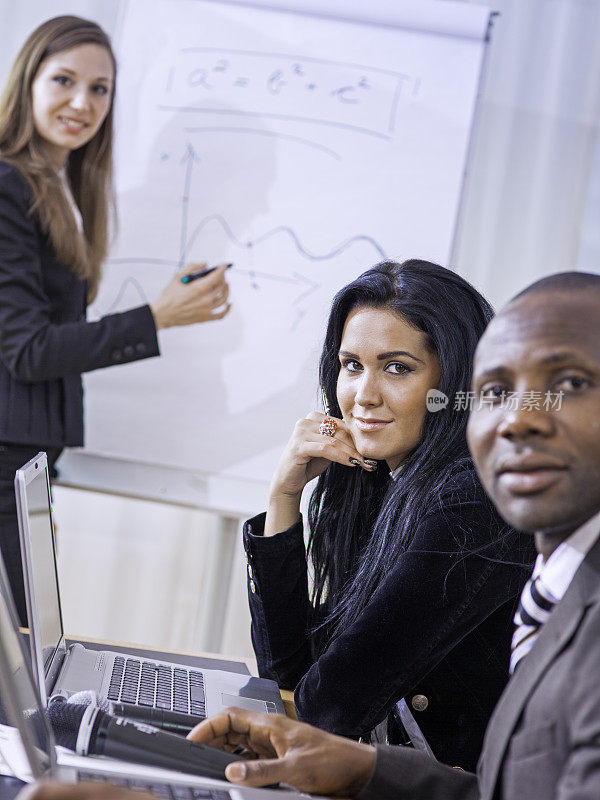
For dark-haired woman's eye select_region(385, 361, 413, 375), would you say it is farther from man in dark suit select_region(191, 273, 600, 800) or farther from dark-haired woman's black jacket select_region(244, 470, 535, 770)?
man in dark suit select_region(191, 273, 600, 800)

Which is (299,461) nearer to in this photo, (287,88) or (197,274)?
(197,274)

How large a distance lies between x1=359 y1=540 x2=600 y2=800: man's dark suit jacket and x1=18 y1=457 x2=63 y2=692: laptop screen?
47 centimetres

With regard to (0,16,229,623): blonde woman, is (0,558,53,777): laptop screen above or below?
below

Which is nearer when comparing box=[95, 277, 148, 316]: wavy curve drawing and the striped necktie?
the striped necktie

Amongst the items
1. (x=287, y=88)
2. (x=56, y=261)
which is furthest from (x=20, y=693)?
(x=287, y=88)

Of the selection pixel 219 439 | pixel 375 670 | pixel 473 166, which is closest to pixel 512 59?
pixel 473 166

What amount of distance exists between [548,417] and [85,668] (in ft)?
2.39

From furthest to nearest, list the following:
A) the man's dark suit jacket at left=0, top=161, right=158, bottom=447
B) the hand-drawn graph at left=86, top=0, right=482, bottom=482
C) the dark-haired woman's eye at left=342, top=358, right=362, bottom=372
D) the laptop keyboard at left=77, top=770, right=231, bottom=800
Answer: the hand-drawn graph at left=86, top=0, right=482, bottom=482 < the man's dark suit jacket at left=0, top=161, right=158, bottom=447 < the dark-haired woman's eye at left=342, top=358, right=362, bottom=372 < the laptop keyboard at left=77, top=770, right=231, bottom=800

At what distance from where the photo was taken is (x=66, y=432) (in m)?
2.01

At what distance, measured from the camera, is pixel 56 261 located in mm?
2021

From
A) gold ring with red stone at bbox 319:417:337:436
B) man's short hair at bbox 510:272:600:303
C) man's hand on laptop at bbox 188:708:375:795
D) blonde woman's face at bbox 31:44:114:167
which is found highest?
blonde woman's face at bbox 31:44:114:167

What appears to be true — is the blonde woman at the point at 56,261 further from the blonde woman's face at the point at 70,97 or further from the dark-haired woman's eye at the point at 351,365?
the dark-haired woman's eye at the point at 351,365

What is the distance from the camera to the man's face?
0.66 metres

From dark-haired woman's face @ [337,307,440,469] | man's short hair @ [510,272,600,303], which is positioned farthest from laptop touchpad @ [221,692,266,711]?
man's short hair @ [510,272,600,303]
